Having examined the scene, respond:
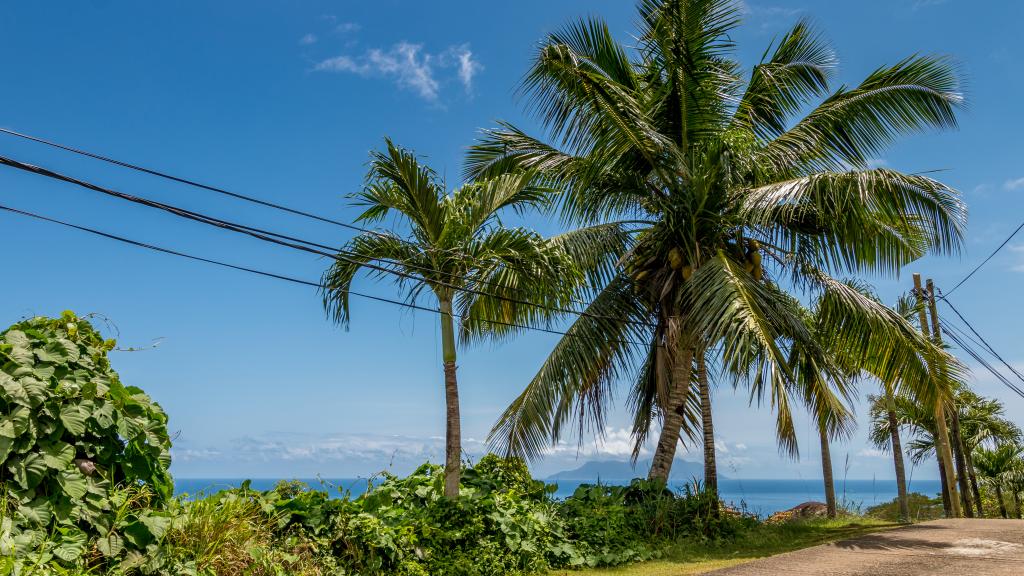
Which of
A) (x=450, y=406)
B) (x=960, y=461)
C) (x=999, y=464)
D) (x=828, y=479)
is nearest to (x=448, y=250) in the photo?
(x=450, y=406)

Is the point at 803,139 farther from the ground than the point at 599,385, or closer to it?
farther from the ground

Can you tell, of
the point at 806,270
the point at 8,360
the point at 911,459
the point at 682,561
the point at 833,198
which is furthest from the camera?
the point at 911,459

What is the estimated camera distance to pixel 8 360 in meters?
4.74

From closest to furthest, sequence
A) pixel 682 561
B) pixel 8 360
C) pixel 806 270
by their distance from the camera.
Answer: pixel 8 360
pixel 682 561
pixel 806 270

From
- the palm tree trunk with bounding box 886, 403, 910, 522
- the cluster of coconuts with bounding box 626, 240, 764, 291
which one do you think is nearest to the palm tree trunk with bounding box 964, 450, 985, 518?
the palm tree trunk with bounding box 886, 403, 910, 522

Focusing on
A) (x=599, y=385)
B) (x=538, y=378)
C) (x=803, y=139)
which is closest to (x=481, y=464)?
(x=538, y=378)

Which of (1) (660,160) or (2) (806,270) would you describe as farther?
(2) (806,270)

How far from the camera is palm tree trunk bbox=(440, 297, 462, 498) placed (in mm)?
8062

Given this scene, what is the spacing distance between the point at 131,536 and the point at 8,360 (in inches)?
55.8

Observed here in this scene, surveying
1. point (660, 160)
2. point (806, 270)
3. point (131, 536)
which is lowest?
point (131, 536)

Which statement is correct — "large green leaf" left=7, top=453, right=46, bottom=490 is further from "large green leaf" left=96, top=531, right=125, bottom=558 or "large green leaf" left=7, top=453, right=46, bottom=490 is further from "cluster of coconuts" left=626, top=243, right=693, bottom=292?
"cluster of coconuts" left=626, top=243, right=693, bottom=292

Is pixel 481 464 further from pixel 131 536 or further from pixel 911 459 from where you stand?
pixel 911 459

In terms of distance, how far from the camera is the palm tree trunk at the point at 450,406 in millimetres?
8062

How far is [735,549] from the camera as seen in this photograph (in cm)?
1004
